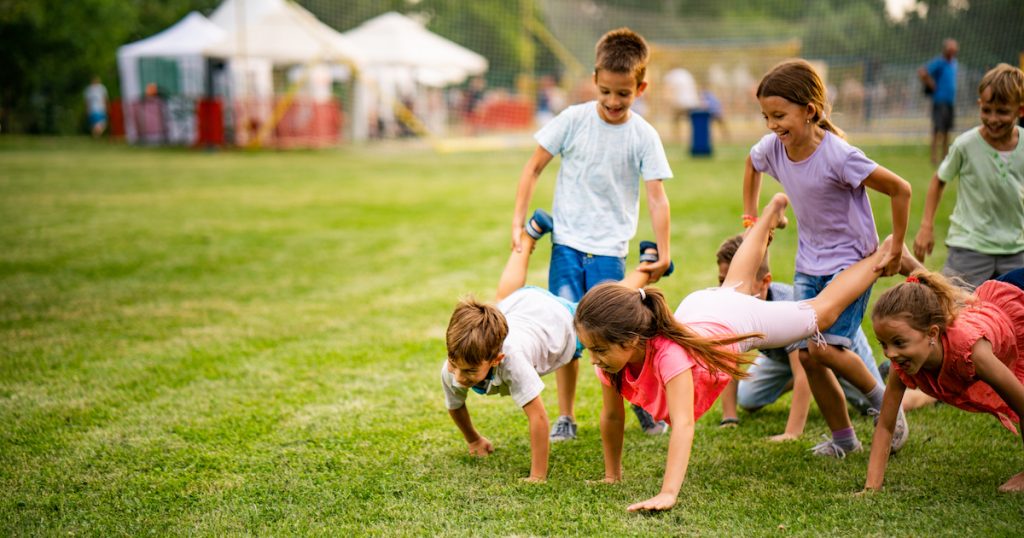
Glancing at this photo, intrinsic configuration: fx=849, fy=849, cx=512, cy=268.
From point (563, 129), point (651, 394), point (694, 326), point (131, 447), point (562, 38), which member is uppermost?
point (562, 38)

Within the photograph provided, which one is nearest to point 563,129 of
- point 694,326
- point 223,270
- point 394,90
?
point 694,326

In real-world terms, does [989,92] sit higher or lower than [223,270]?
higher

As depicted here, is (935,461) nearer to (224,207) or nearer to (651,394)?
(651,394)

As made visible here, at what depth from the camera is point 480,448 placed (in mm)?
4059

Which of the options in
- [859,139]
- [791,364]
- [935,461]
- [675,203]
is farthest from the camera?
[859,139]

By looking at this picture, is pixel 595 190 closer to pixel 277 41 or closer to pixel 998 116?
pixel 998 116

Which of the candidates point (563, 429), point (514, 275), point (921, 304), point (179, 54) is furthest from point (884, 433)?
point (179, 54)

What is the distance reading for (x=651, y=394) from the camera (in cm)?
348

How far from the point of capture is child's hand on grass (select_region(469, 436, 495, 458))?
405 cm

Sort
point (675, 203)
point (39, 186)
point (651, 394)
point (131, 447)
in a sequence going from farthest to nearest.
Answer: point (39, 186)
point (675, 203)
point (131, 447)
point (651, 394)

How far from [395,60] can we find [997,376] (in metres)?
24.9

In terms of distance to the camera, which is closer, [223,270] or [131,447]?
[131,447]

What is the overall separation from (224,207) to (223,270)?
171 inches

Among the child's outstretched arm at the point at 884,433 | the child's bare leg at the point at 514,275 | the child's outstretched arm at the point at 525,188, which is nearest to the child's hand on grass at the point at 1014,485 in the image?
the child's outstretched arm at the point at 884,433
